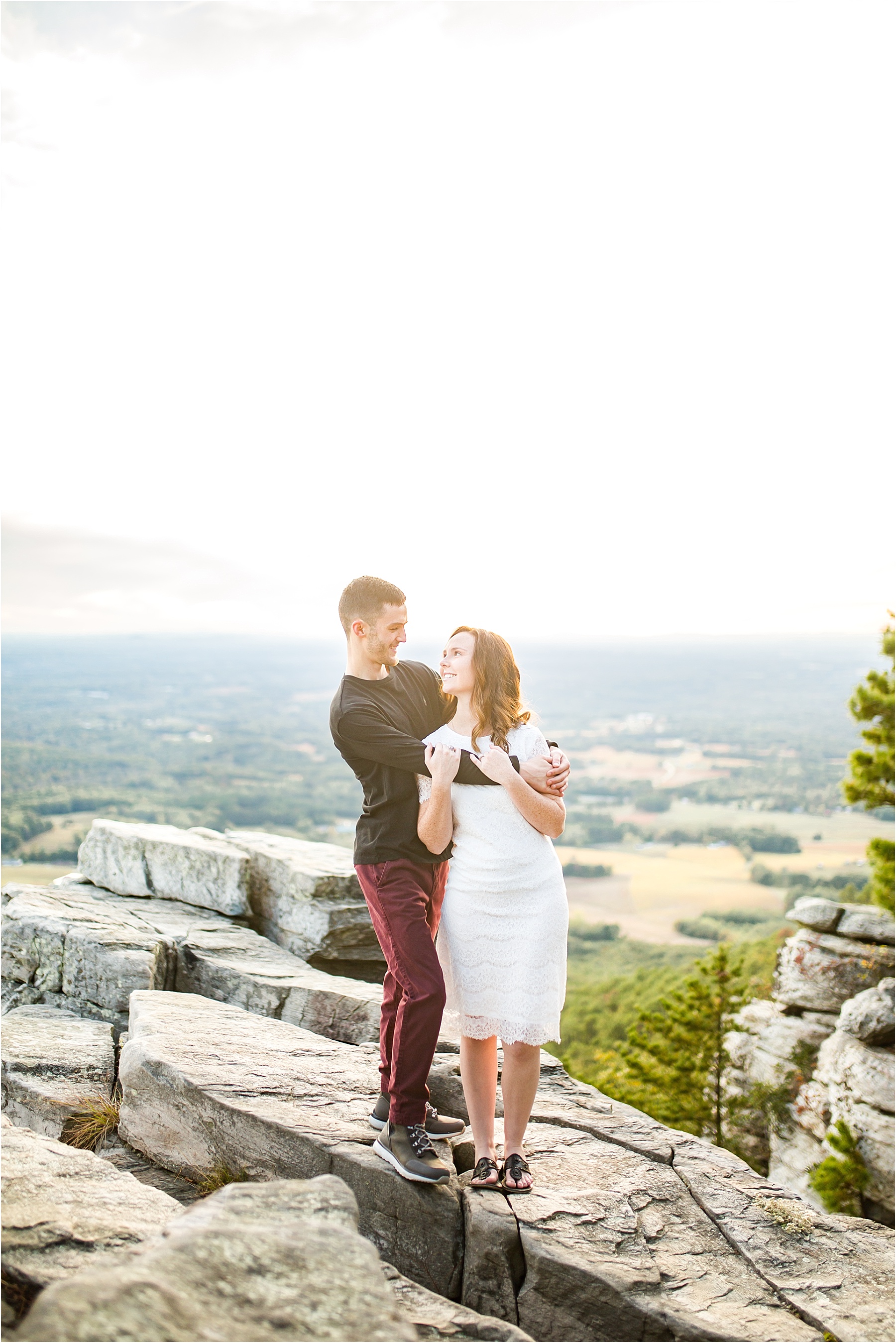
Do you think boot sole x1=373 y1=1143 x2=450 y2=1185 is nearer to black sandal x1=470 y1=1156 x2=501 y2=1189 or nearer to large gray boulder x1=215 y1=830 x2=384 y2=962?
black sandal x1=470 y1=1156 x2=501 y2=1189

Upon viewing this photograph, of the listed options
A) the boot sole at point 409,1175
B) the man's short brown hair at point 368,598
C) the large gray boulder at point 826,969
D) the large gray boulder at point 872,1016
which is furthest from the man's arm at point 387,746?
the large gray boulder at point 826,969

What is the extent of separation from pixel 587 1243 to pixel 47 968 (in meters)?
5.36

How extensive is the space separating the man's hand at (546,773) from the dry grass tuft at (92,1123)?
3.66 metres

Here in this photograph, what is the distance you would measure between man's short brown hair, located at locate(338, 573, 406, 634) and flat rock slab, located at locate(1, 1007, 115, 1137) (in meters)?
3.88

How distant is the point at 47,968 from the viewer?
7.26 meters

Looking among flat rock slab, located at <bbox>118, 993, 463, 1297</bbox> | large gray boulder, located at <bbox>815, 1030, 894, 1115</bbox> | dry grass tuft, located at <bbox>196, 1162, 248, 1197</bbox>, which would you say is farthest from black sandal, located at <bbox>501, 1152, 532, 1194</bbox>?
large gray boulder, located at <bbox>815, 1030, 894, 1115</bbox>

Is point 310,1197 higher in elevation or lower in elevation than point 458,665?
lower

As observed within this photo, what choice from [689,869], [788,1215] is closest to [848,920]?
[788,1215]

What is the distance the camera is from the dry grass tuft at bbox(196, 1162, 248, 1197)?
4676 mm

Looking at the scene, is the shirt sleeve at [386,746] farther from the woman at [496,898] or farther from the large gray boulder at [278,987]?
the large gray boulder at [278,987]

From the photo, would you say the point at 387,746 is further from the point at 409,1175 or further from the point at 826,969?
the point at 826,969

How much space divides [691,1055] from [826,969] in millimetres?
4558

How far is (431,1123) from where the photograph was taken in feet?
16.0

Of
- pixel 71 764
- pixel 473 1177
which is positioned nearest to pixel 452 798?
pixel 473 1177
